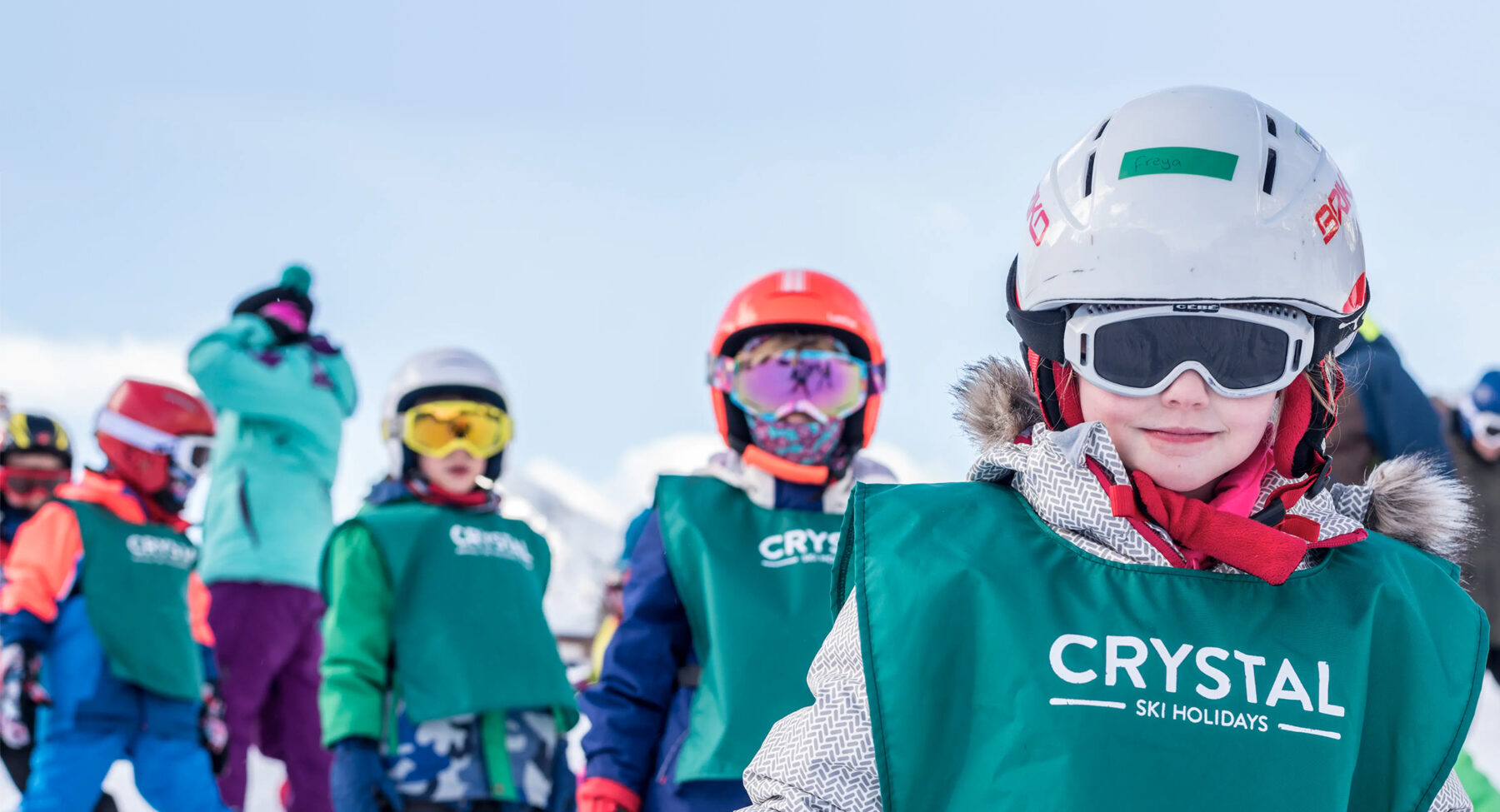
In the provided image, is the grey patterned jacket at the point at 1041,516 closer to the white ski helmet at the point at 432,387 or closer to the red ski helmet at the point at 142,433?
the white ski helmet at the point at 432,387

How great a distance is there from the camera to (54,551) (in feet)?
21.4

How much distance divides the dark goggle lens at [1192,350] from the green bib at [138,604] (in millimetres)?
5820

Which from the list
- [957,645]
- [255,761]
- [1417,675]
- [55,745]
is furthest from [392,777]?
[255,761]

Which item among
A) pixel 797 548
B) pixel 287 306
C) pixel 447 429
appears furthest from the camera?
pixel 287 306

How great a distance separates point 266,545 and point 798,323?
430cm

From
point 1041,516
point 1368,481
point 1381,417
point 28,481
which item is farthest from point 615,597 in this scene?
point 1041,516

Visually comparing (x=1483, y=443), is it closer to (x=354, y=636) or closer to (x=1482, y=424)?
(x=1482, y=424)

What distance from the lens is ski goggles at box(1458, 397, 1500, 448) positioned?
22.3ft

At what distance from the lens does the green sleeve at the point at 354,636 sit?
4621mm

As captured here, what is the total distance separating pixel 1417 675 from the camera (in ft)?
5.90

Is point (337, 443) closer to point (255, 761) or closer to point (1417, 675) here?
point (255, 761)

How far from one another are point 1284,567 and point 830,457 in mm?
2343

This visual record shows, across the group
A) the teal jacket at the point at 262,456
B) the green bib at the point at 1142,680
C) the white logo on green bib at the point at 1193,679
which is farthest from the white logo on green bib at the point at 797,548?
the teal jacket at the point at 262,456

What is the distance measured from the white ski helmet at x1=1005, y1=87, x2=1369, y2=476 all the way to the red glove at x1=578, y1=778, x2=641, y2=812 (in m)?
1.84
